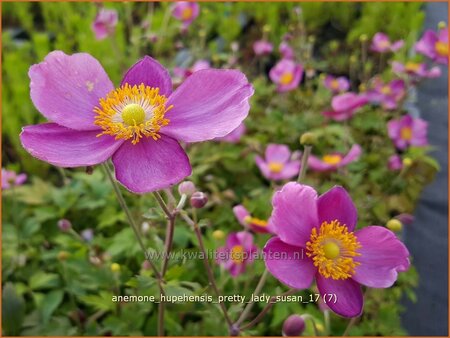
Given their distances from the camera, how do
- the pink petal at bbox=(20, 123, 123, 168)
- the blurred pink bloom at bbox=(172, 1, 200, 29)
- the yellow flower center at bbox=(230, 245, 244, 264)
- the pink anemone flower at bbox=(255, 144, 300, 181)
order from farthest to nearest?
the blurred pink bloom at bbox=(172, 1, 200, 29) → the pink anemone flower at bbox=(255, 144, 300, 181) → the yellow flower center at bbox=(230, 245, 244, 264) → the pink petal at bbox=(20, 123, 123, 168)

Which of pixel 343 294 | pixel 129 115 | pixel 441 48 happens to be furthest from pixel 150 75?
pixel 441 48

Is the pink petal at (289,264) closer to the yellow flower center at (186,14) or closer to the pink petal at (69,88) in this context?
the pink petal at (69,88)

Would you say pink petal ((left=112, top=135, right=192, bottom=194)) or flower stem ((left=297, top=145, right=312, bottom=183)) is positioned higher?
pink petal ((left=112, top=135, right=192, bottom=194))

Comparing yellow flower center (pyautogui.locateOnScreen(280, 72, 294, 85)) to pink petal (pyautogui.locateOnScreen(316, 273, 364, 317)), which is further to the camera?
yellow flower center (pyautogui.locateOnScreen(280, 72, 294, 85))

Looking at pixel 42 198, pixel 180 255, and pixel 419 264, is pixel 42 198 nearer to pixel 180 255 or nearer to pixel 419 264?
pixel 180 255

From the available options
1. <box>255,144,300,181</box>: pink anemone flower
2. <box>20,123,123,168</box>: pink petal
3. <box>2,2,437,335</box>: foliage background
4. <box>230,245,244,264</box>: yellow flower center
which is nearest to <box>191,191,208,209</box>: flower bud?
<box>2,2,437,335</box>: foliage background

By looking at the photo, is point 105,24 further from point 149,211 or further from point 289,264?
point 289,264

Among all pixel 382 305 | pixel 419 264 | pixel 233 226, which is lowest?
pixel 419 264

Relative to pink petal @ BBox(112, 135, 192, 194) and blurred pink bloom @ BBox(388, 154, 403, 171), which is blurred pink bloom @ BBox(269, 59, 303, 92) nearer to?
blurred pink bloom @ BBox(388, 154, 403, 171)

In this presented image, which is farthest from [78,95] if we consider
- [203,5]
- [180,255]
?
[203,5]
